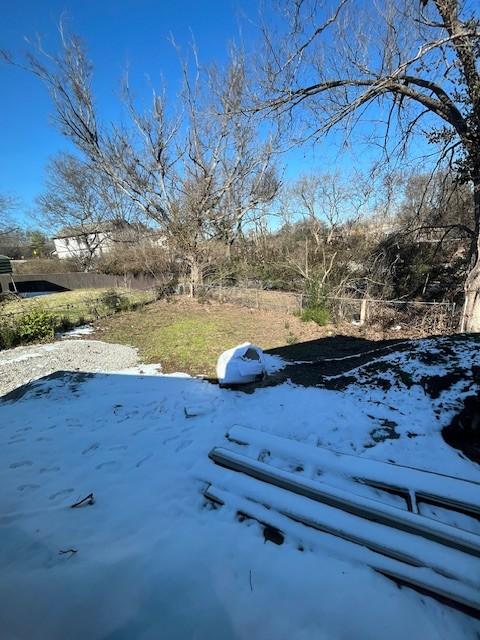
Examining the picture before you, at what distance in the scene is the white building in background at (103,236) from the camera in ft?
58.2

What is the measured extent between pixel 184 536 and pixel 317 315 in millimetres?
7994

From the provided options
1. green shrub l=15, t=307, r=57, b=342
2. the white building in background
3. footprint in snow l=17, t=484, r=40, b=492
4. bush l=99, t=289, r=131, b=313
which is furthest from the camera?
the white building in background

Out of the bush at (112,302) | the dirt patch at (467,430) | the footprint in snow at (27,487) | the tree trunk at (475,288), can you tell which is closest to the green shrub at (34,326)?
the bush at (112,302)

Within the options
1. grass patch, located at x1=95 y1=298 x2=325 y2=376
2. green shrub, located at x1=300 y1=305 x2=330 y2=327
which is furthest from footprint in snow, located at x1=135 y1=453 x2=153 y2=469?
green shrub, located at x1=300 y1=305 x2=330 y2=327

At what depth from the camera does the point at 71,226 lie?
26.1m

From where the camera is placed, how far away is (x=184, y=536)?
1747 mm

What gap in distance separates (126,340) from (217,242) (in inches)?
345

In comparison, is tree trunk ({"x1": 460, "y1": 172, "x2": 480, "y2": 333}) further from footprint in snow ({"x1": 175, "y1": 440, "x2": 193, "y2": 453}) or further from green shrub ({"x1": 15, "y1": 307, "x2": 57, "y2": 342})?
green shrub ({"x1": 15, "y1": 307, "x2": 57, "y2": 342})

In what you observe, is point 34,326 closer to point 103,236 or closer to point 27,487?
point 27,487

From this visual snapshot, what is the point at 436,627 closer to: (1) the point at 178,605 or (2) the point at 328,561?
(2) the point at 328,561

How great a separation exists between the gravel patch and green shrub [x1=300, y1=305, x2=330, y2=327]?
17.6ft

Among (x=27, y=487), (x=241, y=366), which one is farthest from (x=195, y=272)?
(x=27, y=487)

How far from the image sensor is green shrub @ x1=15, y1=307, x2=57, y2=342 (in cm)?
725

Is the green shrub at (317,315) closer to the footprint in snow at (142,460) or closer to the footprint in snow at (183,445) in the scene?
the footprint in snow at (183,445)
